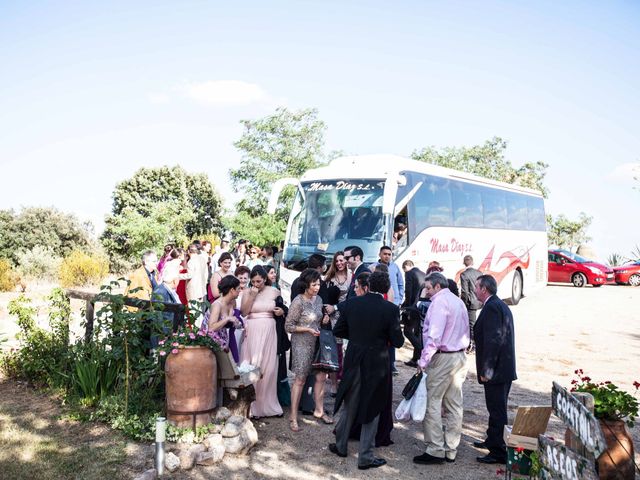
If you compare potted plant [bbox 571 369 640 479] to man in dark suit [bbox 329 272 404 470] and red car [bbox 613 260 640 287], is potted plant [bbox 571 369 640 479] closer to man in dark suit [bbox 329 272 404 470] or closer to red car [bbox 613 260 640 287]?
man in dark suit [bbox 329 272 404 470]

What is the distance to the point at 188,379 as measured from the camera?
6.26m

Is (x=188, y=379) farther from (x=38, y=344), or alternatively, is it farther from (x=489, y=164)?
(x=489, y=164)

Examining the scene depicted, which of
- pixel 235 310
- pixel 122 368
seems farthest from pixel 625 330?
pixel 122 368

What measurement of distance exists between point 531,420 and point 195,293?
875 cm

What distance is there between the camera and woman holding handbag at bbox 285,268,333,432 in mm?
7035

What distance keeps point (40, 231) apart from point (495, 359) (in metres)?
42.3

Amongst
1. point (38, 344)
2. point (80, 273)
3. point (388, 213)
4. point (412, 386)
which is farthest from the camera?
point (80, 273)

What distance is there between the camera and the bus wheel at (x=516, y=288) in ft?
65.9

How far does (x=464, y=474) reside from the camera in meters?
5.89

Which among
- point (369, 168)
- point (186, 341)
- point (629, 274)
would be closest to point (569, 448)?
point (186, 341)

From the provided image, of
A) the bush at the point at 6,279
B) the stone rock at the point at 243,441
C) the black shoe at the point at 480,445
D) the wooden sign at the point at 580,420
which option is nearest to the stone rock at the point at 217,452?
the stone rock at the point at 243,441

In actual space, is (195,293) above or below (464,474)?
above

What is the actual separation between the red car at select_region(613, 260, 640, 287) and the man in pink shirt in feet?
85.2

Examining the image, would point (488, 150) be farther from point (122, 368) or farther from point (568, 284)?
point (122, 368)
